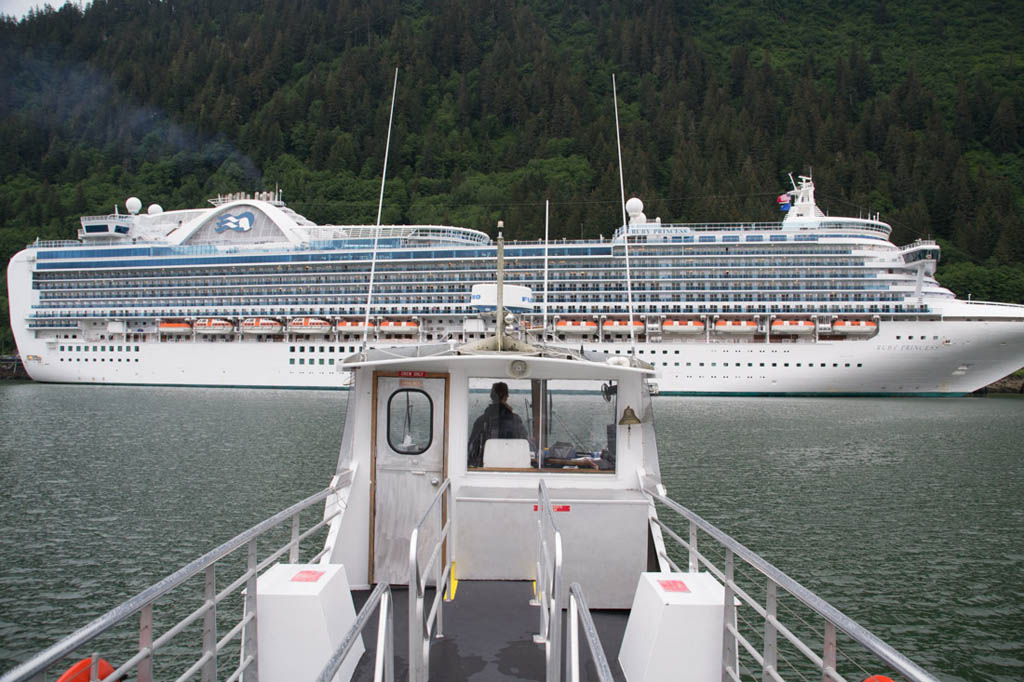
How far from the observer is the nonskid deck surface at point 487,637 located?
4746mm

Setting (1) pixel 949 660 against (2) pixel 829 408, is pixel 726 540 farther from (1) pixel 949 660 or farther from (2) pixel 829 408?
(2) pixel 829 408

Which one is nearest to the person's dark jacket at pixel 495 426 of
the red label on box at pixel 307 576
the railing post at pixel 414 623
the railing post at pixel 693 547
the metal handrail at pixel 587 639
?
the railing post at pixel 693 547

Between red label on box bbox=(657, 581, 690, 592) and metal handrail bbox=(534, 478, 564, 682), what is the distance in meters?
0.56

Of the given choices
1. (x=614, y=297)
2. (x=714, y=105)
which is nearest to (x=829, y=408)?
(x=614, y=297)

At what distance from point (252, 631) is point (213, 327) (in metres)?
52.9

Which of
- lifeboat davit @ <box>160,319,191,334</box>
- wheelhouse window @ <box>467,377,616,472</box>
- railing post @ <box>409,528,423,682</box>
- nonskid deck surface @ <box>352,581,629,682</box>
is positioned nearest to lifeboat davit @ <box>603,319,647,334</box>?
lifeboat davit @ <box>160,319,191,334</box>

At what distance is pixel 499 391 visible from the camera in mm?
6273

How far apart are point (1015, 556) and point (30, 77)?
153072mm

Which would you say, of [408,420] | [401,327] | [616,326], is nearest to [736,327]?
[616,326]

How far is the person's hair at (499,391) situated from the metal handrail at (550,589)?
1.12 metres

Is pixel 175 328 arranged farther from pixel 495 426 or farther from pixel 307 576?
pixel 307 576

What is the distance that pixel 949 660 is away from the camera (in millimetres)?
7844

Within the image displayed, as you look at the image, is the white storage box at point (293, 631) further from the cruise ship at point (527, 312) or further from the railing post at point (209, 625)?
the cruise ship at point (527, 312)

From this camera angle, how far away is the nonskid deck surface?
4746 millimetres
